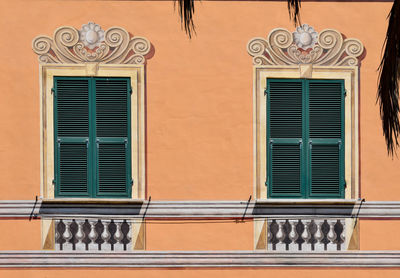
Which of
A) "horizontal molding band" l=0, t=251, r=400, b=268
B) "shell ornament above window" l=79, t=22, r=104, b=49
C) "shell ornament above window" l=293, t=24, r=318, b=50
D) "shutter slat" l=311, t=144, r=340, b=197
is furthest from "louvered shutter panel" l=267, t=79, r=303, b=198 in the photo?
"shell ornament above window" l=79, t=22, r=104, b=49

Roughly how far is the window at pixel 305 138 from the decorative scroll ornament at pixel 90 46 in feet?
7.18

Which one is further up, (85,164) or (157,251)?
(85,164)

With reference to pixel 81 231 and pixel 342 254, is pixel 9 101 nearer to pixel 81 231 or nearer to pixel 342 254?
pixel 81 231

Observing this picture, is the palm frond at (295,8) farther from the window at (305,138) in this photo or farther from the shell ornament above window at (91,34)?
the shell ornament above window at (91,34)

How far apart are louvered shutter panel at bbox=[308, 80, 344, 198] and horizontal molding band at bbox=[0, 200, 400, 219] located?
0.28 m

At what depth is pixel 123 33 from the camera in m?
13.6

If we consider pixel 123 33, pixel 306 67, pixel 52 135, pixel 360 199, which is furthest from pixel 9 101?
pixel 360 199

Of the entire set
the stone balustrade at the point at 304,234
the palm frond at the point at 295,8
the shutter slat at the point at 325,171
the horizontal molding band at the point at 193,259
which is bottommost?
the horizontal molding band at the point at 193,259

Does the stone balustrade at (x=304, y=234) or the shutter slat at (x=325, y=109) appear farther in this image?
the shutter slat at (x=325, y=109)

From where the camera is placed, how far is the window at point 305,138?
13.8 meters

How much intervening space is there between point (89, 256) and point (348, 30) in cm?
540

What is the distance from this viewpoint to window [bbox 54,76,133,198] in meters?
13.6

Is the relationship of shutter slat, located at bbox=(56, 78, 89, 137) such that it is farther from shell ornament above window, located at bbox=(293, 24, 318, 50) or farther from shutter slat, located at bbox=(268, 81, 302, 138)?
shell ornament above window, located at bbox=(293, 24, 318, 50)

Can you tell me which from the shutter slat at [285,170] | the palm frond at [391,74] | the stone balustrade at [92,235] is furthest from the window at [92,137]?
the palm frond at [391,74]
